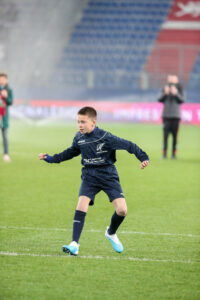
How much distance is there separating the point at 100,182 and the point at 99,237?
3.49 ft

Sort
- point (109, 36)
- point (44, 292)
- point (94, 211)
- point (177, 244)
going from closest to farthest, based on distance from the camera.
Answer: point (44, 292) → point (177, 244) → point (94, 211) → point (109, 36)

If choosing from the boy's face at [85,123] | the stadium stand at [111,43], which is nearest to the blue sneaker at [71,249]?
the boy's face at [85,123]

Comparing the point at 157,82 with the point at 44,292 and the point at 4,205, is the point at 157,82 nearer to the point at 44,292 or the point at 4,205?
the point at 4,205

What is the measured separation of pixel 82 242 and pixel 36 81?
30.5m

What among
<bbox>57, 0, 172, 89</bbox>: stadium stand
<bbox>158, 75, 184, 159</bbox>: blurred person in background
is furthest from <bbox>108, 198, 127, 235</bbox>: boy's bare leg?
<bbox>57, 0, 172, 89</bbox>: stadium stand

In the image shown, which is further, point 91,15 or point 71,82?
point 91,15

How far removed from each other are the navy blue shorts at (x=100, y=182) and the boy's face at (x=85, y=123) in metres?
0.41

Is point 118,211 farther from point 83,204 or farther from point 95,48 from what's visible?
point 95,48

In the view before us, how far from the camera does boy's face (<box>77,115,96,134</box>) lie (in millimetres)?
6203

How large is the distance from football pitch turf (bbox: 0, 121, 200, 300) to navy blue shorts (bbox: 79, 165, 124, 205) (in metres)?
0.58

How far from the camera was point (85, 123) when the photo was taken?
6246 millimetres

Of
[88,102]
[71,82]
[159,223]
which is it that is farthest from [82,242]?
[71,82]

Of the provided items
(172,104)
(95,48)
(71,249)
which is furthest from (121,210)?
(95,48)

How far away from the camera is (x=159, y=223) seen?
828cm
